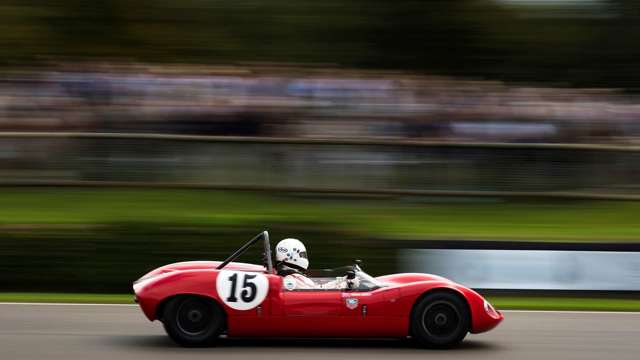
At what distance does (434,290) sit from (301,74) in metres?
8.11

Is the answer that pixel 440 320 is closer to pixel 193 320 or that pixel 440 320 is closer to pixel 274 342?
pixel 274 342

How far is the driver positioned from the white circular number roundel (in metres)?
0.24

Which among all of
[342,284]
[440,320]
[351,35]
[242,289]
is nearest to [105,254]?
[242,289]

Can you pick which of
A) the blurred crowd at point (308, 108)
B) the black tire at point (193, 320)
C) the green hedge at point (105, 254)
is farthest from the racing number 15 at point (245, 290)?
the blurred crowd at point (308, 108)

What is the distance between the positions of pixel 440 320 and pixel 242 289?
147 cm

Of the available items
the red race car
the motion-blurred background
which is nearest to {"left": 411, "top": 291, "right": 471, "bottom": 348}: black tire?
the red race car

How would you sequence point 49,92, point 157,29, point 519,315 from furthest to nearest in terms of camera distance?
point 157,29, point 49,92, point 519,315

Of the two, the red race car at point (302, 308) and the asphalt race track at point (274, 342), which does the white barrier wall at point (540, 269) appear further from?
the red race car at point (302, 308)

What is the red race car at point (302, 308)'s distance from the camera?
6.94 meters

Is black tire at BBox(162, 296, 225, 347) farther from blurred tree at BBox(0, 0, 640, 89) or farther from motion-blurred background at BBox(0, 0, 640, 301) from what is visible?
blurred tree at BBox(0, 0, 640, 89)

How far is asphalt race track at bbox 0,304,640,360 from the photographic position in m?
6.90

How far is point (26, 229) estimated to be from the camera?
37.2ft

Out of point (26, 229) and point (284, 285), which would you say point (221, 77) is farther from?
point (284, 285)

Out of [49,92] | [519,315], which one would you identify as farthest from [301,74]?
[519,315]
